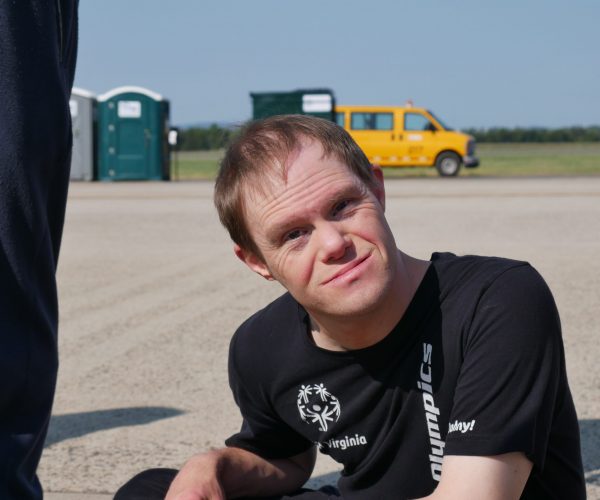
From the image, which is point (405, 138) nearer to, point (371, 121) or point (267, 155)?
point (371, 121)

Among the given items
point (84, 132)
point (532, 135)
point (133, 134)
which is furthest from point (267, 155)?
point (532, 135)

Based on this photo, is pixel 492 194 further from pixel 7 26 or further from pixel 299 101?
pixel 7 26

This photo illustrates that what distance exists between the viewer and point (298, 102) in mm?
24297

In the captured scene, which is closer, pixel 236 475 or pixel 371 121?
pixel 236 475

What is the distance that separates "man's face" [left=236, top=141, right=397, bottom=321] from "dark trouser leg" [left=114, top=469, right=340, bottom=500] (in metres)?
0.62

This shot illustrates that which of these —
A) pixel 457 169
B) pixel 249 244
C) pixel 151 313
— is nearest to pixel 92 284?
pixel 151 313

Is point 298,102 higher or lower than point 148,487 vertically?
higher

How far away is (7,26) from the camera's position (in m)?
1.37

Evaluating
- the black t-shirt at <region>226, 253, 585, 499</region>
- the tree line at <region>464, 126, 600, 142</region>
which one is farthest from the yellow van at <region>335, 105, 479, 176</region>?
the tree line at <region>464, 126, 600, 142</region>

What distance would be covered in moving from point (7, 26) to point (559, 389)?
4.50ft

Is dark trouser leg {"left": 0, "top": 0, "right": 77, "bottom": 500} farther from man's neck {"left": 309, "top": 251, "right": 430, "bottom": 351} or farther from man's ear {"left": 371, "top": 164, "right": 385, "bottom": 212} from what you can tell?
man's ear {"left": 371, "top": 164, "right": 385, "bottom": 212}

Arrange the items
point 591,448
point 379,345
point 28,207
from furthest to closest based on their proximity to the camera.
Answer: point 591,448
point 379,345
point 28,207

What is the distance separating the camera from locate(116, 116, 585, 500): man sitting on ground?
1976 mm

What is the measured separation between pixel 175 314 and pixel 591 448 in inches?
137
